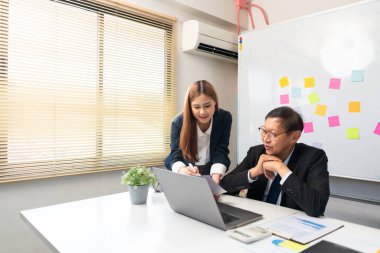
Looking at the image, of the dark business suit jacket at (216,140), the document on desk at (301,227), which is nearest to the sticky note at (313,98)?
the dark business suit jacket at (216,140)

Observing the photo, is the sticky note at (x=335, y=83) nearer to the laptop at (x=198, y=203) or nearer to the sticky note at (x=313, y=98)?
the sticky note at (x=313, y=98)

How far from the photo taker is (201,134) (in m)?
1.87

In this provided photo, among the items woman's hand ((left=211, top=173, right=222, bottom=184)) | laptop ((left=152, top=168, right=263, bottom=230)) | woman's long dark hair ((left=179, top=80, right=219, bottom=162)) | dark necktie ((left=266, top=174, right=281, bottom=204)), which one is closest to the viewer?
laptop ((left=152, top=168, right=263, bottom=230))

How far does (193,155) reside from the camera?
185cm

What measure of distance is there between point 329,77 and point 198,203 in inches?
66.4

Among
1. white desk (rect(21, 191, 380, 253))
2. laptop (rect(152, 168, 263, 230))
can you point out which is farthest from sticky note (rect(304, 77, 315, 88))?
laptop (rect(152, 168, 263, 230))

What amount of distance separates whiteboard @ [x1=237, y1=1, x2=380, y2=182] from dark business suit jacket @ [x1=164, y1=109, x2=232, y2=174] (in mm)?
818

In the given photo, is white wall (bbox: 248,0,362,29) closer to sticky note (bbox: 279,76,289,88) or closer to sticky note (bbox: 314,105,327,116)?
sticky note (bbox: 279,76,289,88)

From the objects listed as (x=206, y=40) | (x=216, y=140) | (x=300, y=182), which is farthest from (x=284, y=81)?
(x=300, y=182)

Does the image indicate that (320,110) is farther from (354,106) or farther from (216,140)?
(216,140)

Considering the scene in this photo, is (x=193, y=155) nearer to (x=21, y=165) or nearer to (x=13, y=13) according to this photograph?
(x=21, y=165)

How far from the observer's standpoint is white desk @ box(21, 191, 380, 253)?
0.89 meters

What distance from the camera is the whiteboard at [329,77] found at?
78.7 inches

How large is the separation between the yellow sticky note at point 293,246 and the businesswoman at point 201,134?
733 millimetres
